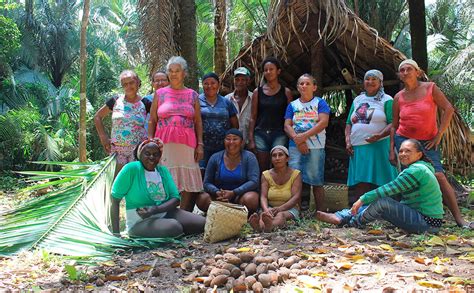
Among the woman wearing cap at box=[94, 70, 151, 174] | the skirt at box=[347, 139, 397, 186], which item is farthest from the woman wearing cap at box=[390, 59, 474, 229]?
the woman wearing cap at box=[94, 70, 151, 174]

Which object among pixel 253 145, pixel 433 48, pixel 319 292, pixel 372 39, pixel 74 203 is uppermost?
pixel 433 48

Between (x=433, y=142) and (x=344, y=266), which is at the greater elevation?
(x=433, y=142)

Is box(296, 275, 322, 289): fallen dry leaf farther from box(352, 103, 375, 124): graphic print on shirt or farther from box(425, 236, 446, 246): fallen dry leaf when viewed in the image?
box(352, 103, 375, 124): graphic print on shirt

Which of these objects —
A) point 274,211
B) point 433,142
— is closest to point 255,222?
point 274,211

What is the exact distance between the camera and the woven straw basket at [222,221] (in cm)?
430

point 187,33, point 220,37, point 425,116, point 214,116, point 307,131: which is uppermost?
point 220,37

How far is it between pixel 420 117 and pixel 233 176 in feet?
6.81

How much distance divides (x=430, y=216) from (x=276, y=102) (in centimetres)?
216

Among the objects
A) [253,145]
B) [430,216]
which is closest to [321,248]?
Answer: [430,216]

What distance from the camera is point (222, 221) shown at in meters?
4.31

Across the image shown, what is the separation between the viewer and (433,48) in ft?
61.9

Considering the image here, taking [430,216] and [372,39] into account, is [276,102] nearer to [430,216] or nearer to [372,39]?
[372,39]

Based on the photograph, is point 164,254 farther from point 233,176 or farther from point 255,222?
point 233,176

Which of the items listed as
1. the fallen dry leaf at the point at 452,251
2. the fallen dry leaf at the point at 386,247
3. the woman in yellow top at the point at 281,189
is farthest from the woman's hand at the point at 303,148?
the fallen dry leaf at the point at 452,251
